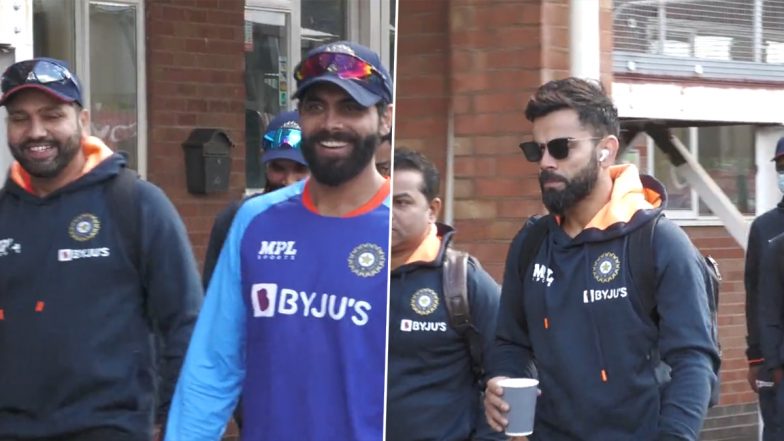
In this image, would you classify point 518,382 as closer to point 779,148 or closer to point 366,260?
point 366,260

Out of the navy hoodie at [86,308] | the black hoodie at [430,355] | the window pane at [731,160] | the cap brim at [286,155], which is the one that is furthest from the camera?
the window pane at [731,160]

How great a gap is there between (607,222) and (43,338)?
5.21 feet

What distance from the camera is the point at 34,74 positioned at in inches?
187

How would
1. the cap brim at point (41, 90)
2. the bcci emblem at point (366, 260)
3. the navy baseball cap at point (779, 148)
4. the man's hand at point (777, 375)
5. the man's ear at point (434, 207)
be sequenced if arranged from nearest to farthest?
the bcci emblem at point (366, 260) → the cap brim at point (41, 90) → the man's ear at point (434, 207) → the man's hand at point (777, 375) → the navy baseball cap at point (779, 148)

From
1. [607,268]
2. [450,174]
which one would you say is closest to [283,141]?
[450,174]

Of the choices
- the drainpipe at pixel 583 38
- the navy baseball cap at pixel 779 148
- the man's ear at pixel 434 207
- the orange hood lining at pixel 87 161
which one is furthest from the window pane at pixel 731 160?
the orange hood lining at pixel 87 161

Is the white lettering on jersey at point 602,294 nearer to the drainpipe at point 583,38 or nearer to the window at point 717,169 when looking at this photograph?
the drainpipe at point 583,38

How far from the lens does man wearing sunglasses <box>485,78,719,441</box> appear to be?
4125mm

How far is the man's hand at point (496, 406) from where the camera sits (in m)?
4.10

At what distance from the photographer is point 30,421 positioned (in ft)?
15.3

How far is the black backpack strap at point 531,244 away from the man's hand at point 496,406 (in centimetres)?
37

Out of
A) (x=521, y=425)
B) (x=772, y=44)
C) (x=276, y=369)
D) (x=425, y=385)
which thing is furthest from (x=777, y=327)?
(x=276, y=369)

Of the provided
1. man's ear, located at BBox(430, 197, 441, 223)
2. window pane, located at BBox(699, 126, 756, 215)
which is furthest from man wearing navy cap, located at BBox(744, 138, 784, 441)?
man's ear, located at BBox(430, 197, 441, 223)

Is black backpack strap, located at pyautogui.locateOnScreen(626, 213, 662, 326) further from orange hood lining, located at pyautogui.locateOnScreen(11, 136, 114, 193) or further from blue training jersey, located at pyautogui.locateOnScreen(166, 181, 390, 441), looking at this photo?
orange hood lining, located at pyautogui.locateOnScreen(11, 136, 114, 193)
